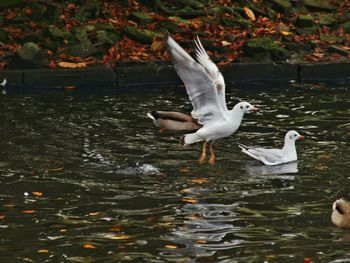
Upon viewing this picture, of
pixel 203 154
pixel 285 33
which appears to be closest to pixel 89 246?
pixel 203 154

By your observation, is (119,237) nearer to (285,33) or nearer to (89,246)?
(89,246)

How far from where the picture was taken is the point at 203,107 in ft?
41.6

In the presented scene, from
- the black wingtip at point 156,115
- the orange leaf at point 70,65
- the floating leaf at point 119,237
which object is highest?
the orange leaf at point 70,65

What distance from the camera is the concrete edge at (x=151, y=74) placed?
17.5m

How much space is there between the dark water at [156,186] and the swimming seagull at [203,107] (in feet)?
1.05

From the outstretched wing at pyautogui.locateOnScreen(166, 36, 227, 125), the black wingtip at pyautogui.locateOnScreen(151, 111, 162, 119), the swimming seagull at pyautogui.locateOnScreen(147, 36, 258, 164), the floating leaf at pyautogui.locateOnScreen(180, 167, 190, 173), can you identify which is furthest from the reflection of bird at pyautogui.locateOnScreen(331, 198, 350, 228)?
the black wingtip at pyautogui.locateOnScreen(151, 111, 162, 119)

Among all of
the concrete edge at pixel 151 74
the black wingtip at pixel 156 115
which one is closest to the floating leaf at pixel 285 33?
the concrete edge at pixel 151 74

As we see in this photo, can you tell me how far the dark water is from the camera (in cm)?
848

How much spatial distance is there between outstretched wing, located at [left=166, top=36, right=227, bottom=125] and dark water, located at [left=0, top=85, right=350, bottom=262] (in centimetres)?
56

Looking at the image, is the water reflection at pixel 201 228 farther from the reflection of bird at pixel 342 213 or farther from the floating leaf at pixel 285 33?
the floating leaf at pixel 285 33

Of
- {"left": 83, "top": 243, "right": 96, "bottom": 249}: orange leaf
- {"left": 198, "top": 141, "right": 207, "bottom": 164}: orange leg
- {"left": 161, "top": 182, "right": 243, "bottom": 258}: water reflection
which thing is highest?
{"left": 198, "top": 141, "right": 207, "bottom": 164}: orange leg

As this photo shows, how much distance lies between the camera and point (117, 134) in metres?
13.9

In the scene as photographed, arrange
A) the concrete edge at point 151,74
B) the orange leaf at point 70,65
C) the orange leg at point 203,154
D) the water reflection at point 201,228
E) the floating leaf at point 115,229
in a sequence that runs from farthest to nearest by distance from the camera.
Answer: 1. the orange leaf at point 70,65
2. the concrete edge at point 151,74
3. the orange leg at point 203,154
4. the floating leaf at point 115,229
5. the water reflection at point 201,228

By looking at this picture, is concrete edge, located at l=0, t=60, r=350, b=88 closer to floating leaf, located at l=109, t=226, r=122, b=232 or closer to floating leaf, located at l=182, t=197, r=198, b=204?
floating leaf, located at l=182, t=197, r=198, b=204
